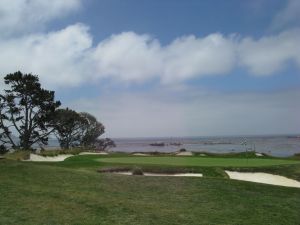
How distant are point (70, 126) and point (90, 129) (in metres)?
11.8

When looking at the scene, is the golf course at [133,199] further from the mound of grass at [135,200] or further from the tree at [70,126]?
the tree at [70,126]

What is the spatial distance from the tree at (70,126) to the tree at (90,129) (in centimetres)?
110

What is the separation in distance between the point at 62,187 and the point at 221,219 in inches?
248

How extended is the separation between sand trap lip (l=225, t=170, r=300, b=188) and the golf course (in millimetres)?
5497

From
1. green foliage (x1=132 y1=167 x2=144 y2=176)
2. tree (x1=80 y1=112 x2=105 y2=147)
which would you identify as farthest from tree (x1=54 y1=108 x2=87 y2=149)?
green foliage (x1=132 y1=167 x2=144 y2=176)

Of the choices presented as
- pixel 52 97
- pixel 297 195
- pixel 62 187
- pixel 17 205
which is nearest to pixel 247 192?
pixel 297 195

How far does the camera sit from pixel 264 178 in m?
24.6

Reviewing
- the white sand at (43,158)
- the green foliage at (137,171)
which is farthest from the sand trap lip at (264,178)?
the white sand at (43,158)

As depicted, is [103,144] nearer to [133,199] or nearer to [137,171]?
[137,171]

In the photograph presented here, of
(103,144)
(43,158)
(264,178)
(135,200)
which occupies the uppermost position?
(103,144)

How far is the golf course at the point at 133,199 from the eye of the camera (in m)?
12.1

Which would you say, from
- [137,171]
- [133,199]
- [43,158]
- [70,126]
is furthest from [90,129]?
[133,199]

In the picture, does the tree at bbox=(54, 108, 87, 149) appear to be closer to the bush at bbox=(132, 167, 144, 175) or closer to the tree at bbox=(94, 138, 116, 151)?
the tree at bbox=(94, 138, 116, 151)

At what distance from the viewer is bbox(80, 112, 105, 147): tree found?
9356cm
